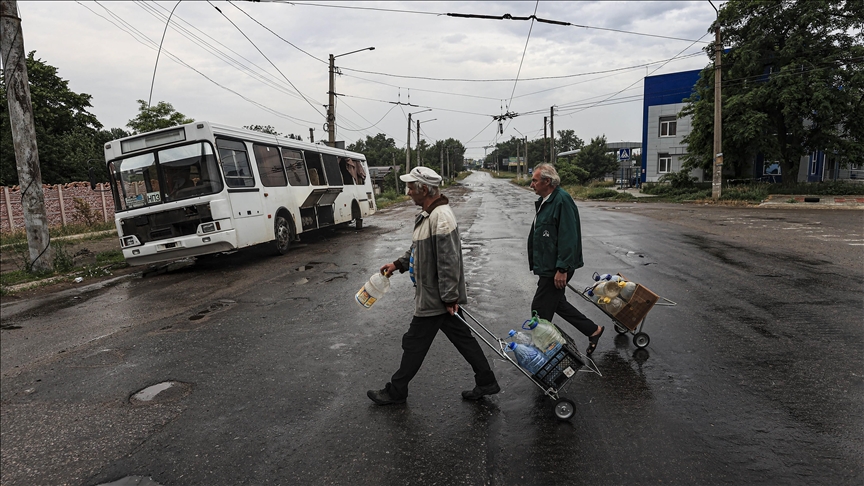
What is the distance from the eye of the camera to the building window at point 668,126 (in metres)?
35.6

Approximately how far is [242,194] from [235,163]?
68 centimetres

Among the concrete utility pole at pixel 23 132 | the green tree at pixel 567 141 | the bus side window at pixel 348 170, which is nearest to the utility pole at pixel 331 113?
the bus side window at pixel 348 170

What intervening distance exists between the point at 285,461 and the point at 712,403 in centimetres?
296

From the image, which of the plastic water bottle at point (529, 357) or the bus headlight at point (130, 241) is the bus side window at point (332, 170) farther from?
the plastic water bottle at point (529, 357)

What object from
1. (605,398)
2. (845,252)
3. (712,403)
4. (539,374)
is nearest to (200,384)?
(539,374)

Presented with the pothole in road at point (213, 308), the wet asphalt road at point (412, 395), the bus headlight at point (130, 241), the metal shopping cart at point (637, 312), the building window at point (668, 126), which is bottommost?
the wet asphalt road at point (412, 395)

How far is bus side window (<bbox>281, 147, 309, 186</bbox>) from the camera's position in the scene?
1262 centimetres

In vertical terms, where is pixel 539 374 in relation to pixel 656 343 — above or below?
above

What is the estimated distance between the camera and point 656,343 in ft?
15.9

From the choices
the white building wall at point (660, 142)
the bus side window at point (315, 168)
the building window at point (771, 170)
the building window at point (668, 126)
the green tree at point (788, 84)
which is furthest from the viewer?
the building window at point (668, 126)

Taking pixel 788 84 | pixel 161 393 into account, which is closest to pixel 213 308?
pixel 161 393

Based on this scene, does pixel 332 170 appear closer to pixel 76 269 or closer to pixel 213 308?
pixel 76 269

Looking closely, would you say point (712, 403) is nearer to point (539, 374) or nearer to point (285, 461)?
point (539, 374)

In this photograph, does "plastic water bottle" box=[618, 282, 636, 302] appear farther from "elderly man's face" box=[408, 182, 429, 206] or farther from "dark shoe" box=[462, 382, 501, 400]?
"elderly man's face" box=[408, 182, 429, 206]
